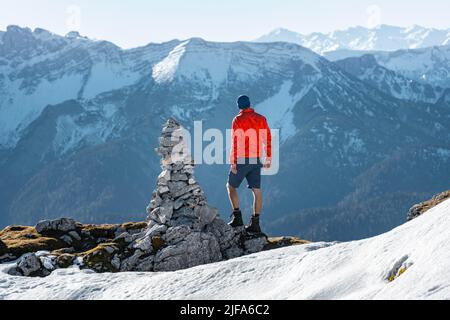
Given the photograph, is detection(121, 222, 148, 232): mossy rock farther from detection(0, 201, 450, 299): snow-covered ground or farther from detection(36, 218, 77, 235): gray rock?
detection(0, 201, 450, 299): snow-covered ground

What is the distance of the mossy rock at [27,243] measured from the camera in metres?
33.2

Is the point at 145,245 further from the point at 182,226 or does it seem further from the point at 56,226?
the point at 56,226

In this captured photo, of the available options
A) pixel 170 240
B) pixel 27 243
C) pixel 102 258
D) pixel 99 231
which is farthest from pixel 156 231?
pixel 27 243

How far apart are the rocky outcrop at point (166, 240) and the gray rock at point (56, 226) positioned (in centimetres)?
43

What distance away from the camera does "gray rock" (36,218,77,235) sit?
122 feet

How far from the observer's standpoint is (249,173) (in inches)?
993

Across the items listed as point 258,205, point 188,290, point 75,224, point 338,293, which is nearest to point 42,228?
point 75,224

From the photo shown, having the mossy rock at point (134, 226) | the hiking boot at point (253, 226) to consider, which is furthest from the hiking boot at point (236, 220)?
the mossy rock at point (134, 226)

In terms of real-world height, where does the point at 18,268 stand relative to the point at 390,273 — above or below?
below

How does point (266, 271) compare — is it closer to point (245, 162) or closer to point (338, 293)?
point (338, 293)

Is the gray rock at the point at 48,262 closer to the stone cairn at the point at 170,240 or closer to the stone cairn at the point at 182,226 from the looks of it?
the stone cairn at the point at 170,240

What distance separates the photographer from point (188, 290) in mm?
15031

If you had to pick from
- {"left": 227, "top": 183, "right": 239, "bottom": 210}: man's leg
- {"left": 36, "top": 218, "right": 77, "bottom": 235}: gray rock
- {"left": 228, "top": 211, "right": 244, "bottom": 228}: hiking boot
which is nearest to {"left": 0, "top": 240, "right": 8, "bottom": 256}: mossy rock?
{"left": 36, "top": 218, "right": 77, "bottom": 235}: gray rock

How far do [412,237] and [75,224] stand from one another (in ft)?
92.6
